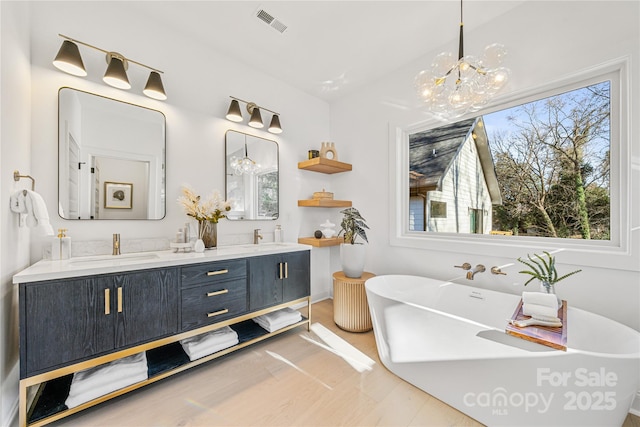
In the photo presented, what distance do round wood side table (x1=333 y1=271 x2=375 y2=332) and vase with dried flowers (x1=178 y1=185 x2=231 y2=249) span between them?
4.40ft

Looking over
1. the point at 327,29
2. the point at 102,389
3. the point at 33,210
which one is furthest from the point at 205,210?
the point at 327,29

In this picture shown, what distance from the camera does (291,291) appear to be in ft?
7.76

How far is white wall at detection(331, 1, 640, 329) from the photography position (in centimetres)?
157

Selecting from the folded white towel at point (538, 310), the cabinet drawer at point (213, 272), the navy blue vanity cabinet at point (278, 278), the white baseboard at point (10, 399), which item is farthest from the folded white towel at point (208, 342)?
the folded white towel at point (538, 310)

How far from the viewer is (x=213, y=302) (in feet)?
6.12

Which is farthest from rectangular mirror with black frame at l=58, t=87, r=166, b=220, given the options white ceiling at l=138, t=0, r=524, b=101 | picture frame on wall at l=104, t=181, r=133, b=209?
white ceiling at l=138, t=0, r=524, b=101

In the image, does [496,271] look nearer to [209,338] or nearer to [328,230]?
[328,230]

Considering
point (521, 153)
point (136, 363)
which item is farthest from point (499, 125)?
point (136, 363)

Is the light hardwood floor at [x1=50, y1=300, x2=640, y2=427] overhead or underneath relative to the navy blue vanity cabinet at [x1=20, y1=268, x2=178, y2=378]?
underneath

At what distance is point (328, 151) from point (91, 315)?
2.66 meters

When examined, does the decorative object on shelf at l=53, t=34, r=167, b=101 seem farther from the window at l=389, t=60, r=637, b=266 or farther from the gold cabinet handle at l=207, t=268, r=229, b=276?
the window at l=389, t=60, r=637, b=266

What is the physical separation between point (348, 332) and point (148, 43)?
318cm

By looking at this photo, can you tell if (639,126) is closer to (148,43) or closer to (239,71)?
(239,71)

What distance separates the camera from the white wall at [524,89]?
1567 millimetres
